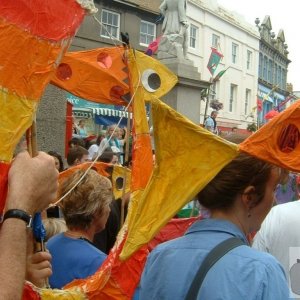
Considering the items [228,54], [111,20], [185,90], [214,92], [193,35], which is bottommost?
[185,90]

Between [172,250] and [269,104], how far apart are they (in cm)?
4095

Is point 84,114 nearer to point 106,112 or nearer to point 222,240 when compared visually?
point 106,112

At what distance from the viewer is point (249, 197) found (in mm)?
1749

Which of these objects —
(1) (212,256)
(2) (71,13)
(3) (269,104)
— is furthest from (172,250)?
(3) (269,104)

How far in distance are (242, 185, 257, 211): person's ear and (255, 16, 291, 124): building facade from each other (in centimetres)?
3587

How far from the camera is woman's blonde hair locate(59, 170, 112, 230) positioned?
2834 millimetres

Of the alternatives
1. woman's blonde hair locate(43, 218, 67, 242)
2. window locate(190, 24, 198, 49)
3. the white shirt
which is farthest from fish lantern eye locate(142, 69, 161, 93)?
window locate(190, 24, 198, 49)

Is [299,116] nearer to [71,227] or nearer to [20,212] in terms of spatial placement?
[20,212]

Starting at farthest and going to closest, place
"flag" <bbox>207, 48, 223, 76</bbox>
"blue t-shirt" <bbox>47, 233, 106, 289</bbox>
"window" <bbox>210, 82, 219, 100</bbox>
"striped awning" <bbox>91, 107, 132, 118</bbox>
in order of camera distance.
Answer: "window" <bbox>210, 82, 219, 100</bbox> < "striped awning" <bbox>91, 107, 132, 118</bbox> < "flag" <bbox>207, 48, 223, 76</bbox> < "blue t-shirt" <bbox>47, 233, 106, 289</bbox>

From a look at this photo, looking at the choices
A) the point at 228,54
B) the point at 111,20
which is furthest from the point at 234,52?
the point at 111,20

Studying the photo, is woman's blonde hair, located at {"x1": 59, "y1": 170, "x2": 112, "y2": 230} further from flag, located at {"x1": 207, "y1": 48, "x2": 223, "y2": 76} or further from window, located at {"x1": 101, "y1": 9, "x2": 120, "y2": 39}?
window, located at {"x1": 101, "y1": 9, "x2": 120, "y2": 39}

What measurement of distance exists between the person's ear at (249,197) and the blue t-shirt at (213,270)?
90mm

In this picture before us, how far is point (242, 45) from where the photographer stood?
35438 mm

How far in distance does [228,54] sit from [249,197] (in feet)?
107
